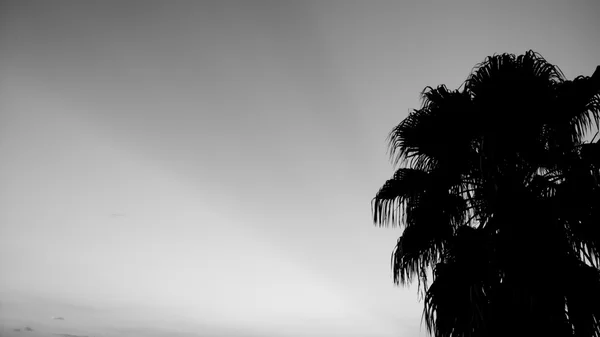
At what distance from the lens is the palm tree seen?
476cm

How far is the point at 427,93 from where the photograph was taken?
22.9 feet

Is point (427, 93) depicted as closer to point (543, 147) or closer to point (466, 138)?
point (466, 138)

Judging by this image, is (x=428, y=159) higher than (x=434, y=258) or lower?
higher

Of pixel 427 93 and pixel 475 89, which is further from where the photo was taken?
pixel 427 93

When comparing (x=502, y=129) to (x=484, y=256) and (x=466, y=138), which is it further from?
(x=484, y=256)

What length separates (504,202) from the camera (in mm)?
5414

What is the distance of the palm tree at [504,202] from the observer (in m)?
4.76

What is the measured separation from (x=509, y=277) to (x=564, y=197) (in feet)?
4.78

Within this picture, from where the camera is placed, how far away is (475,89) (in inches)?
258

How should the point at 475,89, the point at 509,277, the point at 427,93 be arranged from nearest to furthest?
the point at 509,277 → the point at 475,89 → the point at 427,93

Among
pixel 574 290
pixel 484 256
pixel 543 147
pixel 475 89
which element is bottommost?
pixel 574 290

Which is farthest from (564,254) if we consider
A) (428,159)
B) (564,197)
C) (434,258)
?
(428,159)

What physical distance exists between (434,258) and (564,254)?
1.83 meters

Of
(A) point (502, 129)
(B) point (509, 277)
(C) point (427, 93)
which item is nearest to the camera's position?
(B) point (509, 277)
